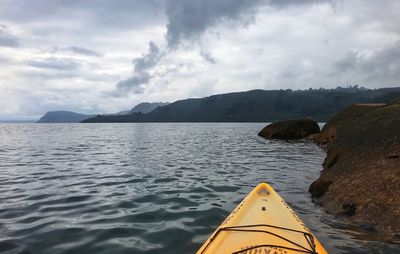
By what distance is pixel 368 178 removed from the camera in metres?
10.6

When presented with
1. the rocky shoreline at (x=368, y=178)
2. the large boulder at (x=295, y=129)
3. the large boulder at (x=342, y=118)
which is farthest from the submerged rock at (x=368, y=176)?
the large boulder at (x=295, y=129)

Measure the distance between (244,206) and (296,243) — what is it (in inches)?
103

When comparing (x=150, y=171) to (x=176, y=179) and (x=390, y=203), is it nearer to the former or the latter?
(x=176, y=179)

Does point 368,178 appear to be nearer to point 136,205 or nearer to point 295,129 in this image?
point 136,205

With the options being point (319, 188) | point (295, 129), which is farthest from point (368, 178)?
point (295, 129)

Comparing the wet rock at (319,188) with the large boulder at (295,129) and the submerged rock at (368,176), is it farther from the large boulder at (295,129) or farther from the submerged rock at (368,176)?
the large boulder at (295,129)

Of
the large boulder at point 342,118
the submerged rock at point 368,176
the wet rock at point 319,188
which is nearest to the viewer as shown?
the submerged rock at point 368,176

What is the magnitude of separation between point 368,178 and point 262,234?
18.9 ft

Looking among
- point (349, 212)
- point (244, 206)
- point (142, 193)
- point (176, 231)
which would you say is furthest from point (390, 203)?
point (142, 193)

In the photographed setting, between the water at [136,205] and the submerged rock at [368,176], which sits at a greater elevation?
the submerged rock at [368,176]

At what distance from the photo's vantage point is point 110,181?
1606 cm

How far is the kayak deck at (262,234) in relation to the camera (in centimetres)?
604

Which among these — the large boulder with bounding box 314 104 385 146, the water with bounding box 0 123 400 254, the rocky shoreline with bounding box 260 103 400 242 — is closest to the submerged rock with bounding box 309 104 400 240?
the rocky shoreline with bounding box 260 103 400 242

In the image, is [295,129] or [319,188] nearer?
[319,188]
